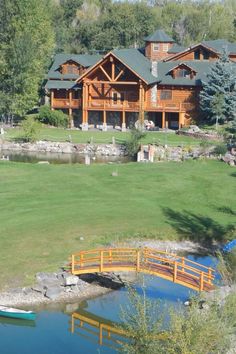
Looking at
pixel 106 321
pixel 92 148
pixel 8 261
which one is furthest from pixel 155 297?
pixel 92 148

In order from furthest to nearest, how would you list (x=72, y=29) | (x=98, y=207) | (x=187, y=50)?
1. (x=72, y=29)
2. (x=187, y=50)
3. (x=98, y=207)

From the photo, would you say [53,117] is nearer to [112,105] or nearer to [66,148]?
→ [112,105]

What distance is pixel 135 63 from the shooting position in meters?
66.2

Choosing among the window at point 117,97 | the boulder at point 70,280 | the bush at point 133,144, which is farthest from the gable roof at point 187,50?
the boulder at point 70,280

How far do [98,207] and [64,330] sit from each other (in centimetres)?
1278

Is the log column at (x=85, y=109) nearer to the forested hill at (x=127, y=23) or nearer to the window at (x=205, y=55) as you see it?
the window at (x=205, y=55)

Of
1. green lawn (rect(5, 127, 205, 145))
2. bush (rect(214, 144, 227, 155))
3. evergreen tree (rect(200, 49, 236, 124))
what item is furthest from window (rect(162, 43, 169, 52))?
bush (rect(214, 144, 227, 155))

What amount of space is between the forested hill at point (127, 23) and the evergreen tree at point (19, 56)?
1197 inches

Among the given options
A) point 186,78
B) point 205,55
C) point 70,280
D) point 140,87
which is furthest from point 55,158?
point 70,280

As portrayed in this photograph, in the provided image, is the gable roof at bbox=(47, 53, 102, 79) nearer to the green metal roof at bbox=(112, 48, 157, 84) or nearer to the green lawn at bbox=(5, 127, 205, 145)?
the green metal roof at bbox=(112, 48, 157, 84)

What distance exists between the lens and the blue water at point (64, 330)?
2241 cm

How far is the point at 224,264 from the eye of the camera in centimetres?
2391

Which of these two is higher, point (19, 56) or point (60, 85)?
point (19, 56)

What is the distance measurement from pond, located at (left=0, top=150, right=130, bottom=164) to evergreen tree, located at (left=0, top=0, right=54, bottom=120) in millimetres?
10727
